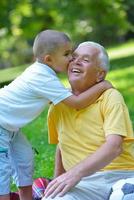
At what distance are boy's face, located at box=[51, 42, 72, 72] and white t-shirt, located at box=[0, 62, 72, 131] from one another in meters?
0.06

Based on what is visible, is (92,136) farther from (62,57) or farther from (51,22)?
(51,22)

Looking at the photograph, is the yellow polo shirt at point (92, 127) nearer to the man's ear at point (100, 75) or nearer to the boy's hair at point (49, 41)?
the man's ear at point (100, 75)

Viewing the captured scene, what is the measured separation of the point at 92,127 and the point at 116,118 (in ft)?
0.83

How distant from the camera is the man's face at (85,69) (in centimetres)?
433

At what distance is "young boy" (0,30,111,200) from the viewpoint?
4.34 metres

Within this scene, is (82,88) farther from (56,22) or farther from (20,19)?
(56,22)

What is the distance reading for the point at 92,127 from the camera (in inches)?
172

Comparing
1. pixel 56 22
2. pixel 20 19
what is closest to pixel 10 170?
pixel 20 19

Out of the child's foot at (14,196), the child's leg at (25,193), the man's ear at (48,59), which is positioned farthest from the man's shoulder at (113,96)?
the child's foot at (14,196)

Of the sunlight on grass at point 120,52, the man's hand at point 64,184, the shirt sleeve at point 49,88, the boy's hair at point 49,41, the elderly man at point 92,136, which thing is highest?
the sunlight on grass at point 120,52

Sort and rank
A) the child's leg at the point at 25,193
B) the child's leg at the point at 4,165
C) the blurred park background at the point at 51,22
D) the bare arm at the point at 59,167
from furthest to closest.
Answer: the blurred park background at the point at 51,22 < the child's leg at the point at 25,193 < the bare arm at the point at 59,167 < the child's leg at the point at 4,165

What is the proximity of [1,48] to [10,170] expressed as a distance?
35.6m

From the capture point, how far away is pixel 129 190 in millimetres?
4039

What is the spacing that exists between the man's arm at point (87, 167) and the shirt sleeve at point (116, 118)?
6cm
